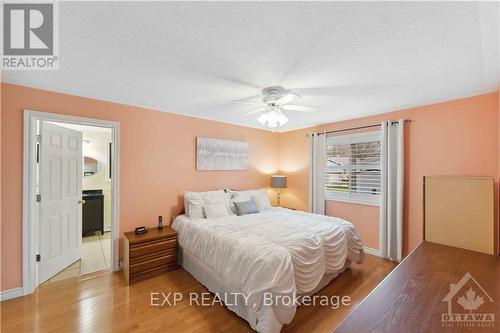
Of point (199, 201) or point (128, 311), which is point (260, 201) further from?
point (128, 311)

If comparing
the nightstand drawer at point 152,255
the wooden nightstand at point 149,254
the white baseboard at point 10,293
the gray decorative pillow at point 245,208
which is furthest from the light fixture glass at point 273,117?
the white baseboard at point 10,293

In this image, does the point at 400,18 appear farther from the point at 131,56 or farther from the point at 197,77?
the point at 131,56

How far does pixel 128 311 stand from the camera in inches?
81.1

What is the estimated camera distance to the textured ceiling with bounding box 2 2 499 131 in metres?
1.24

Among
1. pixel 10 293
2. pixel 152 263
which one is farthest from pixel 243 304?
pixel 10 293

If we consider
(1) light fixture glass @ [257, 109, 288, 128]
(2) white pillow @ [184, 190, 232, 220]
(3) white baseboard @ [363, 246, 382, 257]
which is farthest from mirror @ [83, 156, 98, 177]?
(3) white baseboard @ [363, 246, 382, 257]

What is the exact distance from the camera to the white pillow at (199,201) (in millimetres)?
3160

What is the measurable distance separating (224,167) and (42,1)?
3.09 metres

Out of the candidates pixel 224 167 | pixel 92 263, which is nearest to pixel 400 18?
pixel 224 167

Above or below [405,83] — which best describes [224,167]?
below

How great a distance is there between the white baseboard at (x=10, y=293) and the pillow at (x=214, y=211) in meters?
2.15

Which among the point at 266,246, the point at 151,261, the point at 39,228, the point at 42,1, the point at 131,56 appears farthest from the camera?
the point at 151,261

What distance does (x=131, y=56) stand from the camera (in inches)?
67.9

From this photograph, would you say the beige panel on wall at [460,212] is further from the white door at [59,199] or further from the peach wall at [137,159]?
the white door at [59,199]
